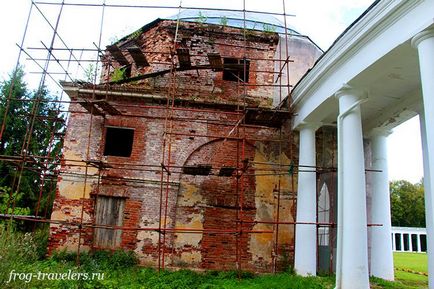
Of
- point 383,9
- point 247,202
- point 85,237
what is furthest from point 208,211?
point 383,9

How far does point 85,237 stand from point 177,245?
2.94 meters

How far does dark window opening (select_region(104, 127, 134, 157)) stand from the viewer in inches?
501

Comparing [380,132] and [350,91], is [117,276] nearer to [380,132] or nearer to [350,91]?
[350,91]

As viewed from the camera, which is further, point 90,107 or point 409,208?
point 409,208

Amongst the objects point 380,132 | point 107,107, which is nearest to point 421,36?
point 380,132

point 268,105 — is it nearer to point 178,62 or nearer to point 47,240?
point 178,62

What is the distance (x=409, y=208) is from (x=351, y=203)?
4151 cm

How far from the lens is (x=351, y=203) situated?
25.8 ft

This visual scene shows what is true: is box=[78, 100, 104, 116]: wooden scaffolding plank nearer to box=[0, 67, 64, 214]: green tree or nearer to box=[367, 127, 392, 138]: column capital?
box=[0, 67, 64, 214]: green tree

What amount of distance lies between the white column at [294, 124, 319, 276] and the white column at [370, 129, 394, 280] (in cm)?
259

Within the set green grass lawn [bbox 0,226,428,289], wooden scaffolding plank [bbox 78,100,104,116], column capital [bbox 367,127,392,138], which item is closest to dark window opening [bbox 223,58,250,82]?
wooden scaffolding plank [bbox 78,100,104,116]

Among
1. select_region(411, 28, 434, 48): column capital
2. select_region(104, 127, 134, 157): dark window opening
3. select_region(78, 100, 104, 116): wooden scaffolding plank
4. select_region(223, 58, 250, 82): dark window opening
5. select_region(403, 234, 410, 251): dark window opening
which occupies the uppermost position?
select_region(223, 58, 250, 82): dark window opening

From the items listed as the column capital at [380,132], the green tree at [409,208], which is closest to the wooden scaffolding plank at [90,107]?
the column capital at [380,132]

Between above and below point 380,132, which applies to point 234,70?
above
